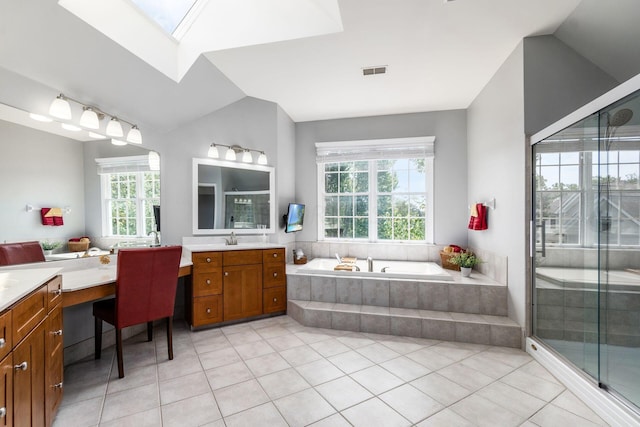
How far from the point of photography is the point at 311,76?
298cm

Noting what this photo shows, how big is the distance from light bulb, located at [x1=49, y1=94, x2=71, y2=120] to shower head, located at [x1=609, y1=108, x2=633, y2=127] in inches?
147

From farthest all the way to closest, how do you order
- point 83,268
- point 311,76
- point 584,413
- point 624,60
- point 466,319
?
point 311,76, point 466,319, point 83,268, point 624,60, point 584,413

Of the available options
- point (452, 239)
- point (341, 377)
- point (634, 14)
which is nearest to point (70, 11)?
point (341, 377)

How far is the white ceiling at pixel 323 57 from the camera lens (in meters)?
1.88

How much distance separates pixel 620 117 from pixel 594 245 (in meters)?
0.82

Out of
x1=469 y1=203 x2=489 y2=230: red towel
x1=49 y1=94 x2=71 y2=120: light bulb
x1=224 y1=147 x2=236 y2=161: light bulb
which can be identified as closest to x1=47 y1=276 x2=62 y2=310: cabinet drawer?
x1=49 y1=94 x2=71 y2=120: light bulb

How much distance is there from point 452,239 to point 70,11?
4451 mm

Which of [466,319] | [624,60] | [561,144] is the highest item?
[624,60]

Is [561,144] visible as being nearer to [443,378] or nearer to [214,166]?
[443,378]

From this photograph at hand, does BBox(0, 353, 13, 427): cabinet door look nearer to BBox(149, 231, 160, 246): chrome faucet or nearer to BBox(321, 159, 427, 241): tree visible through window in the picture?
BBox(149, 231, 160, 246): chrome faucet

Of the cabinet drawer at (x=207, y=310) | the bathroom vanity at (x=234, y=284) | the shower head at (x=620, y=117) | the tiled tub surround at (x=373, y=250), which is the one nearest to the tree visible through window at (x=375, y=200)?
the tiled tub surround at (x=373, y=250)

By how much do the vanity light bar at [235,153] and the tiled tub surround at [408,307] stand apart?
5.11 feet

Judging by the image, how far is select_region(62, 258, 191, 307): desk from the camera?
189 cm

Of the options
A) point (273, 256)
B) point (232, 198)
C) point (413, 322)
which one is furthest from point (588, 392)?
point (232, 198)
